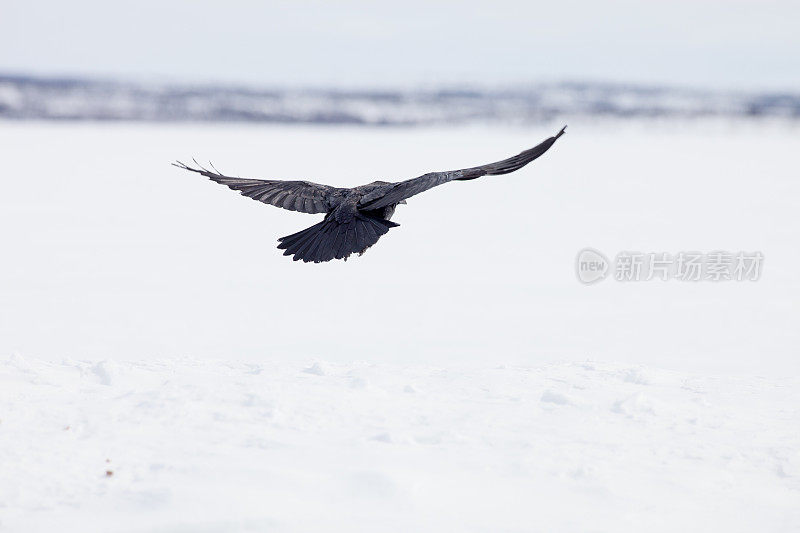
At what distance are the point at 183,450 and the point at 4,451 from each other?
2.48 feet

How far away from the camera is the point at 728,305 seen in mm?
8203

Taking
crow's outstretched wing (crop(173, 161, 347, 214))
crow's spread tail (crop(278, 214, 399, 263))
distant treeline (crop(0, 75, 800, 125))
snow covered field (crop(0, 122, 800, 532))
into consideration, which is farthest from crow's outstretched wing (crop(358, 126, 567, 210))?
distant treeline (crop(0, 75, 800, 125))

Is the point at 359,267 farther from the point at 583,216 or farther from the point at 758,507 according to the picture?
the point at 758,507

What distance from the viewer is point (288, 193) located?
570cm

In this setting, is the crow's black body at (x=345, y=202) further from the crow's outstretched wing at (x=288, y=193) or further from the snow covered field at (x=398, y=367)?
the snow covered field at (x=398, y=367)

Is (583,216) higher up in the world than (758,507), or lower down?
higher up

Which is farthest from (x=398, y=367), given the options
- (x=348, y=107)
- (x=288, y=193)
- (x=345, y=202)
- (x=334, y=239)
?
(x=348, y=107)

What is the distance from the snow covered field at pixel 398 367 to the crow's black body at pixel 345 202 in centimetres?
70

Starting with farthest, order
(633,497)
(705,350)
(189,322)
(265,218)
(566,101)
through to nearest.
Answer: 1. (566,101)
2. (265,218)
3. (189,322)
4. (705,350)
5. (633,497)

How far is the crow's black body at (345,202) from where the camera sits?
484 cm

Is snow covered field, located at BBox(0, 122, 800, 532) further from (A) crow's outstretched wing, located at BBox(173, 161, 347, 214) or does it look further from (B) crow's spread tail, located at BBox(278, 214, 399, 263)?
(A) crow's outstretched wing, located at BBox(173, 161, 347, 214)

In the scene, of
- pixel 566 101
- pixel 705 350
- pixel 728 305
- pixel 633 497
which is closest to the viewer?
pixel 633 497

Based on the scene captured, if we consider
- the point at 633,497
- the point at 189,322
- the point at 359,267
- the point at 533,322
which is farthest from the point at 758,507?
the point at 359,267

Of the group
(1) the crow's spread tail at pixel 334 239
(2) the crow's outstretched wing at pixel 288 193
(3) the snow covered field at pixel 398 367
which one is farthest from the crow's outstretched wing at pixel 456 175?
(3) the snow covered field at pixel 398 367
